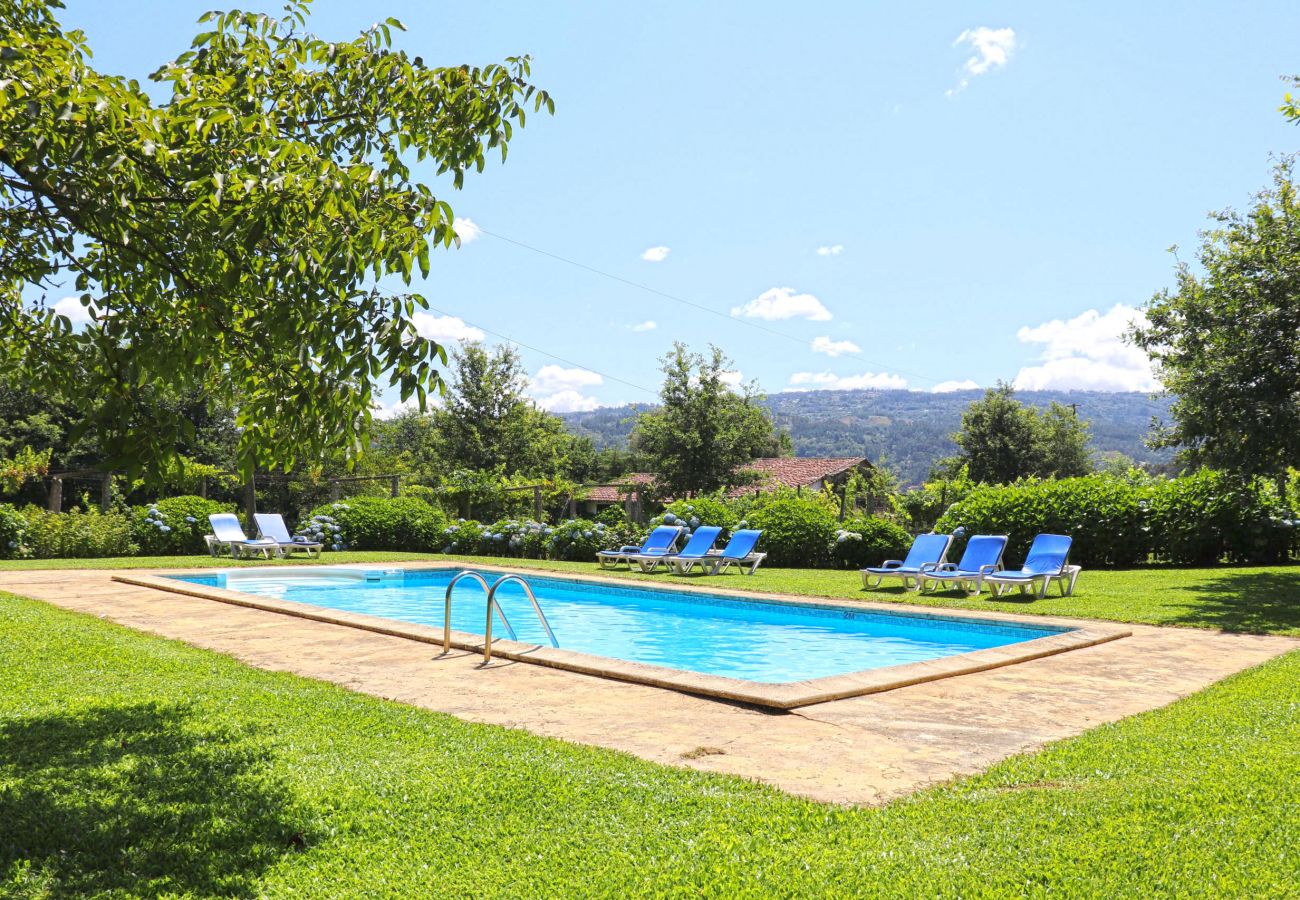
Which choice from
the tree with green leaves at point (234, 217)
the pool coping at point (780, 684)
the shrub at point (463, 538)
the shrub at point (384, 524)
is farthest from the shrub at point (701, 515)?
the tree with green leaves at point (234, 217)

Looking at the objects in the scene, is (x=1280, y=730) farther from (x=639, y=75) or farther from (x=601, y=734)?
(x=639, y=75)

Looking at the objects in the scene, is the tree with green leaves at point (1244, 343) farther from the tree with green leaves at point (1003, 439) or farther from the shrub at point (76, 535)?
the tree with green leaves at point (1003, 439)

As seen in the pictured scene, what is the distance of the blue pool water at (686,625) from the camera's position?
35.6ft

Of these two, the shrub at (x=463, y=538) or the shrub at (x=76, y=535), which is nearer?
the shrub at (x=76, y=535)

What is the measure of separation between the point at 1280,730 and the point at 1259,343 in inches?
352

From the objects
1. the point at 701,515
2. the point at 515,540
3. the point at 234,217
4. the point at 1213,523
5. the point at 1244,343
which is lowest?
the point at 515,540

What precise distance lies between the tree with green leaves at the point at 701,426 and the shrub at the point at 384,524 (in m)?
11.7

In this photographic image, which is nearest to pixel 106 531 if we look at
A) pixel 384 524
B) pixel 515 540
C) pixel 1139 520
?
pixel 384 524

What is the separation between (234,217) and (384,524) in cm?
2191

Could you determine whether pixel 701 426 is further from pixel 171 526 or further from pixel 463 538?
pixel 171 526

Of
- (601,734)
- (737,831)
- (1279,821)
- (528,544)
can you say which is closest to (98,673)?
(601,734)

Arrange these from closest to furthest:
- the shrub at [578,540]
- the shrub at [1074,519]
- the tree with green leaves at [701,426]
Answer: the shrub at [1074,519]
the shrub at [578,540]
the tree with green leaves at [701,426]

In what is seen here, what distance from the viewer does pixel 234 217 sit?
302 centimetres

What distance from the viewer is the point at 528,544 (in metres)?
22.5
